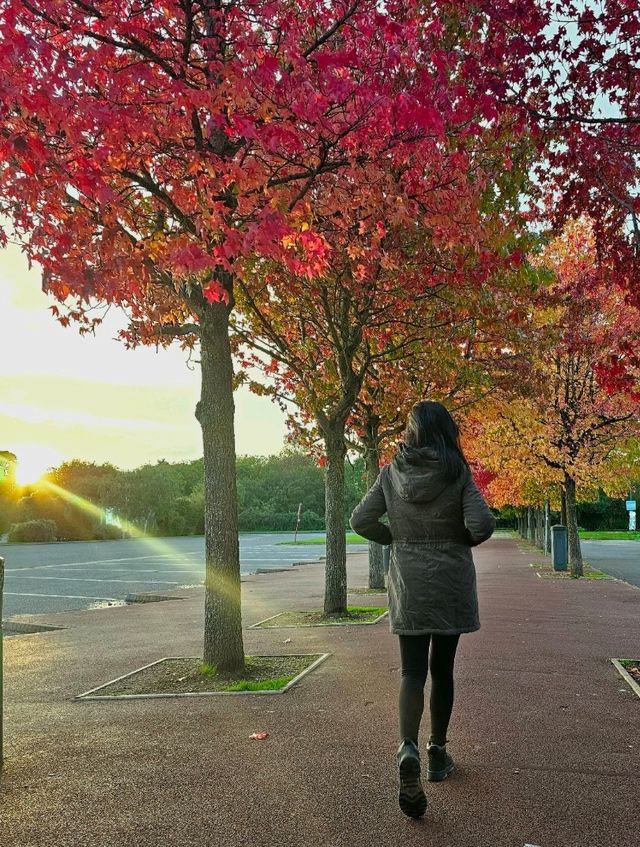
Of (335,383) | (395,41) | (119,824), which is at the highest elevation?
(395,41)

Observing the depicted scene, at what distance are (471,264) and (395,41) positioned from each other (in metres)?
4.51

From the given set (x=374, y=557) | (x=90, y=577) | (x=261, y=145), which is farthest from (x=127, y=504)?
(x=261, y=145)

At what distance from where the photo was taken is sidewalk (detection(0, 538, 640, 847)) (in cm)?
343

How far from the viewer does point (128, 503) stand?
60625 mm

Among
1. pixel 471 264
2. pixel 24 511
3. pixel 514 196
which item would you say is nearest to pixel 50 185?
pixel 514 196

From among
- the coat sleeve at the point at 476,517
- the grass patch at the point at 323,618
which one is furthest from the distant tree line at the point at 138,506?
the coat sleeve at the point at 476,517

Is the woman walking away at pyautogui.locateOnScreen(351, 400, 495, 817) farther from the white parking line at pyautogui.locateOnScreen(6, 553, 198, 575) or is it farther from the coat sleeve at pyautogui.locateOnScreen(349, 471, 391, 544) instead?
the white parking line at pyautogui.locateOnScreen(6, 553, 198, 575)

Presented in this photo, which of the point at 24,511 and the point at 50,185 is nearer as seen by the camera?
the point at 50,185

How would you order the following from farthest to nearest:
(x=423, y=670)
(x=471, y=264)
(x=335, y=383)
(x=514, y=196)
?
(x=335, y=383) < (x=471, y=264) < (x=514, y=196) < (x=423, y=670)

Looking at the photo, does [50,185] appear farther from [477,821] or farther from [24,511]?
[24,511]

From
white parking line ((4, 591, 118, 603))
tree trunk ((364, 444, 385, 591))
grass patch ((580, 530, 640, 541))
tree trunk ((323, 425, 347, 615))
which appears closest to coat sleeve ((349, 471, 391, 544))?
tree trunk ((323, 425, 347, 615))

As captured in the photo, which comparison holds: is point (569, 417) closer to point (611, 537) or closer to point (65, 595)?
point (65, 595)

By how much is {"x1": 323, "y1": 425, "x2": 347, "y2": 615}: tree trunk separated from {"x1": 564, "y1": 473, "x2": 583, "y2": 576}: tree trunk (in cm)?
928

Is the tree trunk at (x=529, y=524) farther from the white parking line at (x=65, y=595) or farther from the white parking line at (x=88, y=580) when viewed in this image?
the white parking line at (x=65, y=595)
